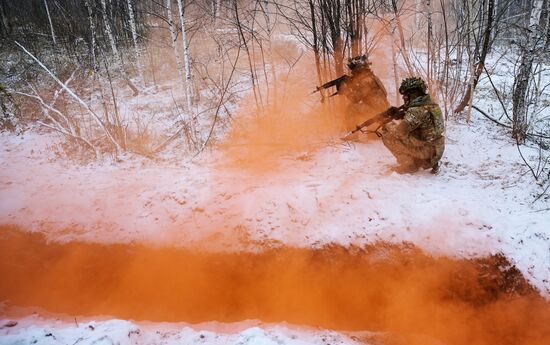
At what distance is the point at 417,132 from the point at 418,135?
0.04 meters

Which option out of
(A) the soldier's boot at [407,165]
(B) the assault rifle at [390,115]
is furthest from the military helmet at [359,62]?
(A) the soldier's boot at [407,165]

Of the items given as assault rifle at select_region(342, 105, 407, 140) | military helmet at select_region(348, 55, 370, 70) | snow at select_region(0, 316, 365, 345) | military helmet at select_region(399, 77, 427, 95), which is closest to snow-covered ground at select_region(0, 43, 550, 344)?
snow at select_region(0, 316, 365, 345)

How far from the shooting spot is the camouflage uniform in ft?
15.1

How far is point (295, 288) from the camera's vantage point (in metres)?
4.00

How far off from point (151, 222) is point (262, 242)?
1625 millimetres

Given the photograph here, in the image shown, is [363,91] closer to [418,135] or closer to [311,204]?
[418,135]

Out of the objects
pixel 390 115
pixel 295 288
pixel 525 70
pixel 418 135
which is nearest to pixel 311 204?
pixel 295 288

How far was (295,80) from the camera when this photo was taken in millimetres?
11898

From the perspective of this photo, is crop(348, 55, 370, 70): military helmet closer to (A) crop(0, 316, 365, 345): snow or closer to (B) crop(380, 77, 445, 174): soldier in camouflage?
(B) crop(380, 77, 445, 174): soldier in camouflage

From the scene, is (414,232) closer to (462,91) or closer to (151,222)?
(151,222)

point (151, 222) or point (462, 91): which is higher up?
point (462, 91)

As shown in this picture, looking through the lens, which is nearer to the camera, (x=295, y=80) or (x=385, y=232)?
(x=385, y=232)

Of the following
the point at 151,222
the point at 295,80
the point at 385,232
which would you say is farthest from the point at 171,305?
the point at 295,80

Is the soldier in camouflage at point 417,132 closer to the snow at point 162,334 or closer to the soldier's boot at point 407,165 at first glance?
the soldier's boot at point 407,165
